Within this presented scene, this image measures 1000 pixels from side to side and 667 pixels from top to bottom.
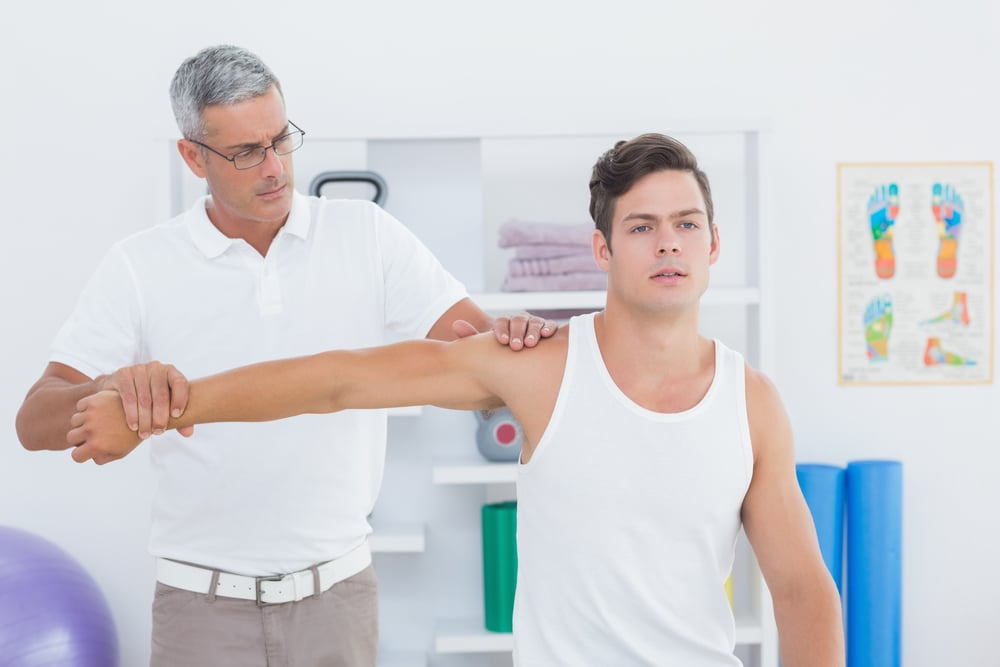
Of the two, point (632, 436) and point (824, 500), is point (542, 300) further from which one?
point (632, 436)

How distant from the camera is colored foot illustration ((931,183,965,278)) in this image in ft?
9.89

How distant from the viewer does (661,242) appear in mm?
1416

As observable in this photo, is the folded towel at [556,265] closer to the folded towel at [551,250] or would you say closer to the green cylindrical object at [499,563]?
the folded towel at [551,250]

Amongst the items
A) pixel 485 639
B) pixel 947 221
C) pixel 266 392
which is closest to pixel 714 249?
pixel 266 392

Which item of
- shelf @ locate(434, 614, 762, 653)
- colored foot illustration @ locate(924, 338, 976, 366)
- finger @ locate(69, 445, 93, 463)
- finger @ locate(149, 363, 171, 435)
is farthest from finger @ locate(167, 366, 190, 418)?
colored foot illustration @ locate(924, 338, 976, 366)

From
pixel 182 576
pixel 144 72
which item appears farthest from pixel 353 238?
pixel 144 72

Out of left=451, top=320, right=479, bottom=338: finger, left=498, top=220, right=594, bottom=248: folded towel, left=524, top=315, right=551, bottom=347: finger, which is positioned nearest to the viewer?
left=524, top=315, right=551, bottom=347: finger

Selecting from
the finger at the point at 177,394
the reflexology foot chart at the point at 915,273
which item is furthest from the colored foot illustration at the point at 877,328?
the finger at the point at 177,394

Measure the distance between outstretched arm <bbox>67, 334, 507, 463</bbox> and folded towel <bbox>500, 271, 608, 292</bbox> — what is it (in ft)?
3.67

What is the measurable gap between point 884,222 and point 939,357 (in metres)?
0.43

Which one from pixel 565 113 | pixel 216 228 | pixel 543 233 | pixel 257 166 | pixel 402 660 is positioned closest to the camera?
pixel 257 166

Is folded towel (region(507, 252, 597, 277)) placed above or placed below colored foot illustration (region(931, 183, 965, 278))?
below

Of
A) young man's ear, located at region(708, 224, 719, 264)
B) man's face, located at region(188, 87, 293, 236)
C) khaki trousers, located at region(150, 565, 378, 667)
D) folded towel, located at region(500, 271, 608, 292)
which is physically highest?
man's face, located at region(188, 87, 293, 236)

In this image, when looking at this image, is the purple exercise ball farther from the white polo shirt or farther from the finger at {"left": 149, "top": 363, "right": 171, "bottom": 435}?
the finger at {"left": 149, "top": 363, "right": 171, "bottom": 435}
